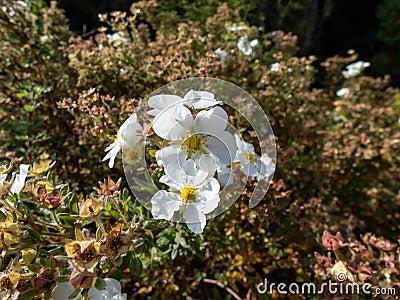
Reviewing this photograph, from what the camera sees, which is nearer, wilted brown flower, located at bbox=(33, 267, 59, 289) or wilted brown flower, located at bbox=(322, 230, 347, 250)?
wilted brown flower, located at bbox=(33, 267, 59, 289)

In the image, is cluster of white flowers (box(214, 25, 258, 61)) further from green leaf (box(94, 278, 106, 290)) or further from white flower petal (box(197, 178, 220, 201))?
green leaf (box(94, 278, 106, 290))

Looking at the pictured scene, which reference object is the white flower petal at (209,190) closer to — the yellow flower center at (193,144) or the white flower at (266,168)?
the yellow flower center at (193,144)

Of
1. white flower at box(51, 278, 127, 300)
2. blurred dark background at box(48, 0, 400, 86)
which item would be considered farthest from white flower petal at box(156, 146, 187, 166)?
blurred dark background at box(48, 0, 400, 86)

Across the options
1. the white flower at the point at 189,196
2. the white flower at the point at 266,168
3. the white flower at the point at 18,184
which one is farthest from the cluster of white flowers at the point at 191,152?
the white flower at the point at 266,168

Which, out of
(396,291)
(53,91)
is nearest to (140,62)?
(53,91)

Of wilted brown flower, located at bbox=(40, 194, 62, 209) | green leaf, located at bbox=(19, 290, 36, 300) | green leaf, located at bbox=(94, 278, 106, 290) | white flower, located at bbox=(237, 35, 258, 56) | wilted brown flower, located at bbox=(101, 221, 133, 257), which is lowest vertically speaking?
green leaf, located at bbox=(19, 290, 36, 300)

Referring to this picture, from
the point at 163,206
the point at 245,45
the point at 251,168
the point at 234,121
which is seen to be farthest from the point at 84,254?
the point at 245,45
